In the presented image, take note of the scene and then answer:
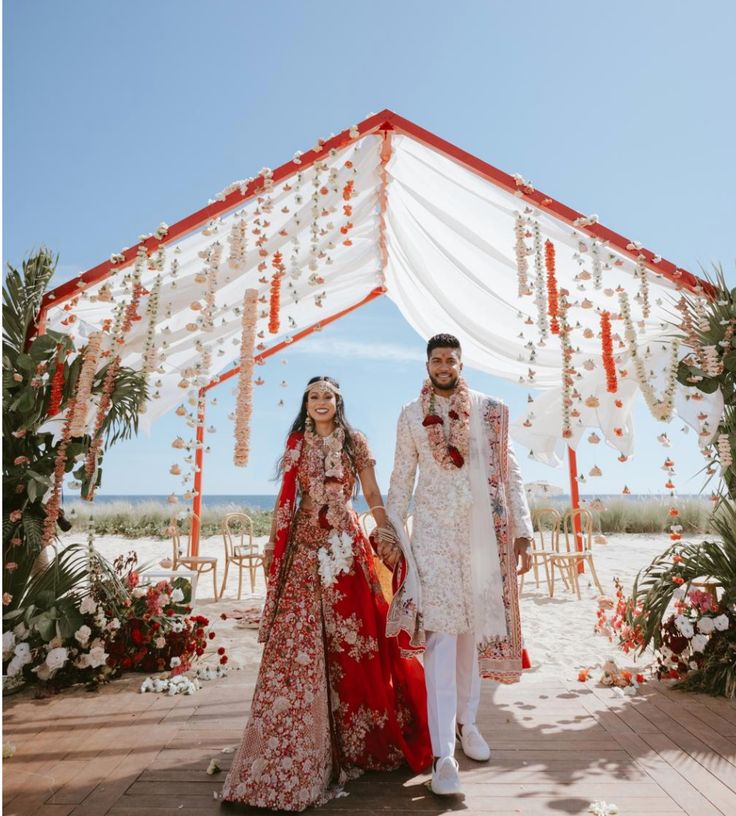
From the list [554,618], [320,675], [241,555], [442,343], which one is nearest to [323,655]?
[320,675]

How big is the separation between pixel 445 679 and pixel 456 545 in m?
0.58

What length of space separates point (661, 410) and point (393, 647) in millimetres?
2914

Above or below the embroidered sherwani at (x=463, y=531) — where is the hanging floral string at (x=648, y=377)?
→ above

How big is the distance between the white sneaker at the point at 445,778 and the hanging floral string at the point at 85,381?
278cm

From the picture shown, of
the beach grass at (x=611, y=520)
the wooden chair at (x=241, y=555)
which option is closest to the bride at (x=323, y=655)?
the wooden chair at (x=241, y=555)

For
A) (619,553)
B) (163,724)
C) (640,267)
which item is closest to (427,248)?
(640,267)

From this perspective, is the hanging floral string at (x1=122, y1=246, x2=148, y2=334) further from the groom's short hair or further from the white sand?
the white sand

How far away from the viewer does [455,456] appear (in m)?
2.83

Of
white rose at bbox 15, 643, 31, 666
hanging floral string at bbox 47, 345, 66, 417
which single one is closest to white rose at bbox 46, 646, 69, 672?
white rose at bbox 15, 643, 31, 666

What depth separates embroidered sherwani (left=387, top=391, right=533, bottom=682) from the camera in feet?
8.87

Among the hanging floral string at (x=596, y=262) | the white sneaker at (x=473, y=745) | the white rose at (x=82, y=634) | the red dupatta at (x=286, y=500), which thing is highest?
the hanging floral string at (x=596, y=262)

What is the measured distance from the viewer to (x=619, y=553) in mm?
11383

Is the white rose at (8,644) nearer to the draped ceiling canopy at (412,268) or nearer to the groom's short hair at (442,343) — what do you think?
the draped ceiling canopy at (412,268)

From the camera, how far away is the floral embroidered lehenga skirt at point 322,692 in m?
2.41
